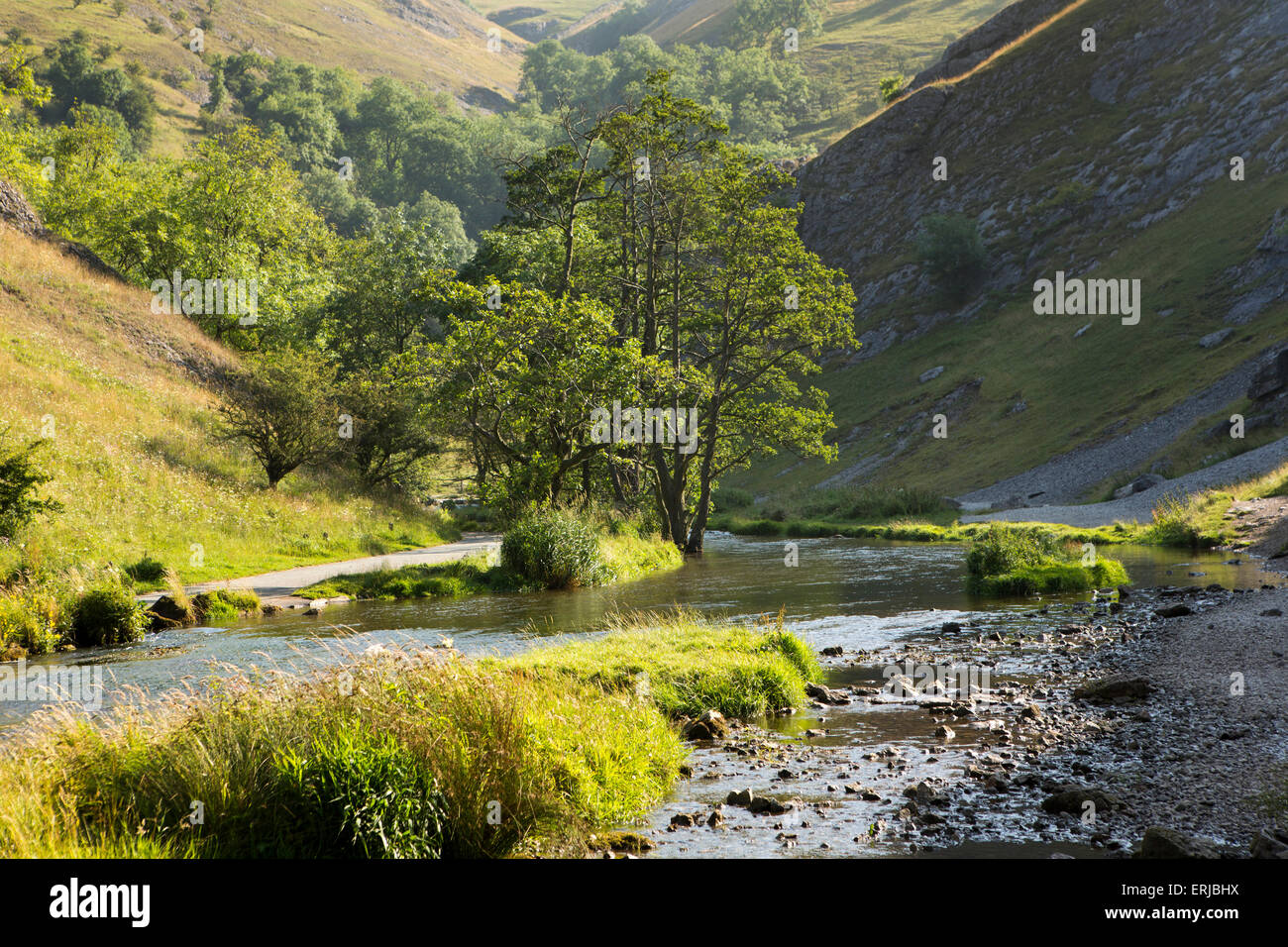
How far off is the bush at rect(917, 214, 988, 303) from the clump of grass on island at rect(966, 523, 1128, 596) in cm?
5428

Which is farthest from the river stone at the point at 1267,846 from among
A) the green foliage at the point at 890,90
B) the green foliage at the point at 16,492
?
the green foliage at the point at 890,90

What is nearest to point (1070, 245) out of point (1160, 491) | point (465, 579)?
point (1160, 491)

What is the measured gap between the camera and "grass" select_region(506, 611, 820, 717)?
12.2 m

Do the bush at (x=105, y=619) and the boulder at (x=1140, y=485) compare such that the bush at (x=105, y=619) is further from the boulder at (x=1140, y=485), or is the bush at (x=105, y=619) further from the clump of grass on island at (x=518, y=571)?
the boulder at (x=1140, y=485)

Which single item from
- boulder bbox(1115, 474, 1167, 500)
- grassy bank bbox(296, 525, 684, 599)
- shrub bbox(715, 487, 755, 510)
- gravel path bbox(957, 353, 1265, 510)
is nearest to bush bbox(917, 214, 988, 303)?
shrub bbox(715, 487, 755, 510)

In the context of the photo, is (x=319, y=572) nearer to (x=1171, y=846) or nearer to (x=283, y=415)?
(x=283, y=415)

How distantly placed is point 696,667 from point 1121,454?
135 ft

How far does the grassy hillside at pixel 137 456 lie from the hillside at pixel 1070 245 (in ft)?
115

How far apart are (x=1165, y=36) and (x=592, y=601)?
3196 inches

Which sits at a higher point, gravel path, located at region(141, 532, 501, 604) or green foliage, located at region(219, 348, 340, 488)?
green foliage, located at region(219, 348, 340, 488)

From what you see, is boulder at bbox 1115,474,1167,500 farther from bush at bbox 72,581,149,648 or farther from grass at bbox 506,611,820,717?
bush at bbox 72,581,149,648

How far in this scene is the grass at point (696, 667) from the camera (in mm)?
12180

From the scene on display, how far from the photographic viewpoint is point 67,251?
1789 inches
